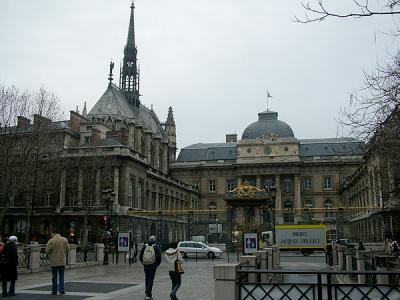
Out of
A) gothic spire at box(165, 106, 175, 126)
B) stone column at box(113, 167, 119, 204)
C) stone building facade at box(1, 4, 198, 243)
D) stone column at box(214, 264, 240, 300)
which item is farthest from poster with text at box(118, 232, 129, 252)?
gothic spire at box(165, 106, 175, 126)

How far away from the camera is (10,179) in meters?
32.9

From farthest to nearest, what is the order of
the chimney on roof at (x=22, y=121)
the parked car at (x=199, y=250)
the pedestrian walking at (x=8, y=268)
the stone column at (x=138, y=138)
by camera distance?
the stone column at (x=138, y=138) → the parked car at (x=199, y=250) → the chimney on roof at (x=22, y=121) → the pedestrian walking at (x=8, y=268)

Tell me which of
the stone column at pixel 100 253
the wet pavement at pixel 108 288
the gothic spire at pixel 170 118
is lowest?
the wet pavement at pixel 108 288

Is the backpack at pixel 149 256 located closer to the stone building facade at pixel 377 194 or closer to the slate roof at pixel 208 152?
the stone building facade at pixel 377 194

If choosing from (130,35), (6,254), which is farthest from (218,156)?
(6,254)

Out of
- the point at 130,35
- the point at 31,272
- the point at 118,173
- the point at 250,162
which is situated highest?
the point at 130,35

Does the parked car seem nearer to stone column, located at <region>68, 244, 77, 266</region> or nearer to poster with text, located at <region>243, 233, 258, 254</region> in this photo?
stone column, located at <region>68, 244, 77, 266</region>

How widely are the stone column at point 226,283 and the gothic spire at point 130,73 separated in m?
77.1

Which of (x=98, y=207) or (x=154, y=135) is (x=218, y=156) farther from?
(x=98, y=207)

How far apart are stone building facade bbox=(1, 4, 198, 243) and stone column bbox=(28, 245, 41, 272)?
900cm

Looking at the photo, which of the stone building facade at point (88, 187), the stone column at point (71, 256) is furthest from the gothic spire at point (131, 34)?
the stone column at point (71, 256)

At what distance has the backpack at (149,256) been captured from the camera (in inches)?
531

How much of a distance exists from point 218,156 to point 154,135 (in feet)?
59.7

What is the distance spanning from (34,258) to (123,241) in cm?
772
